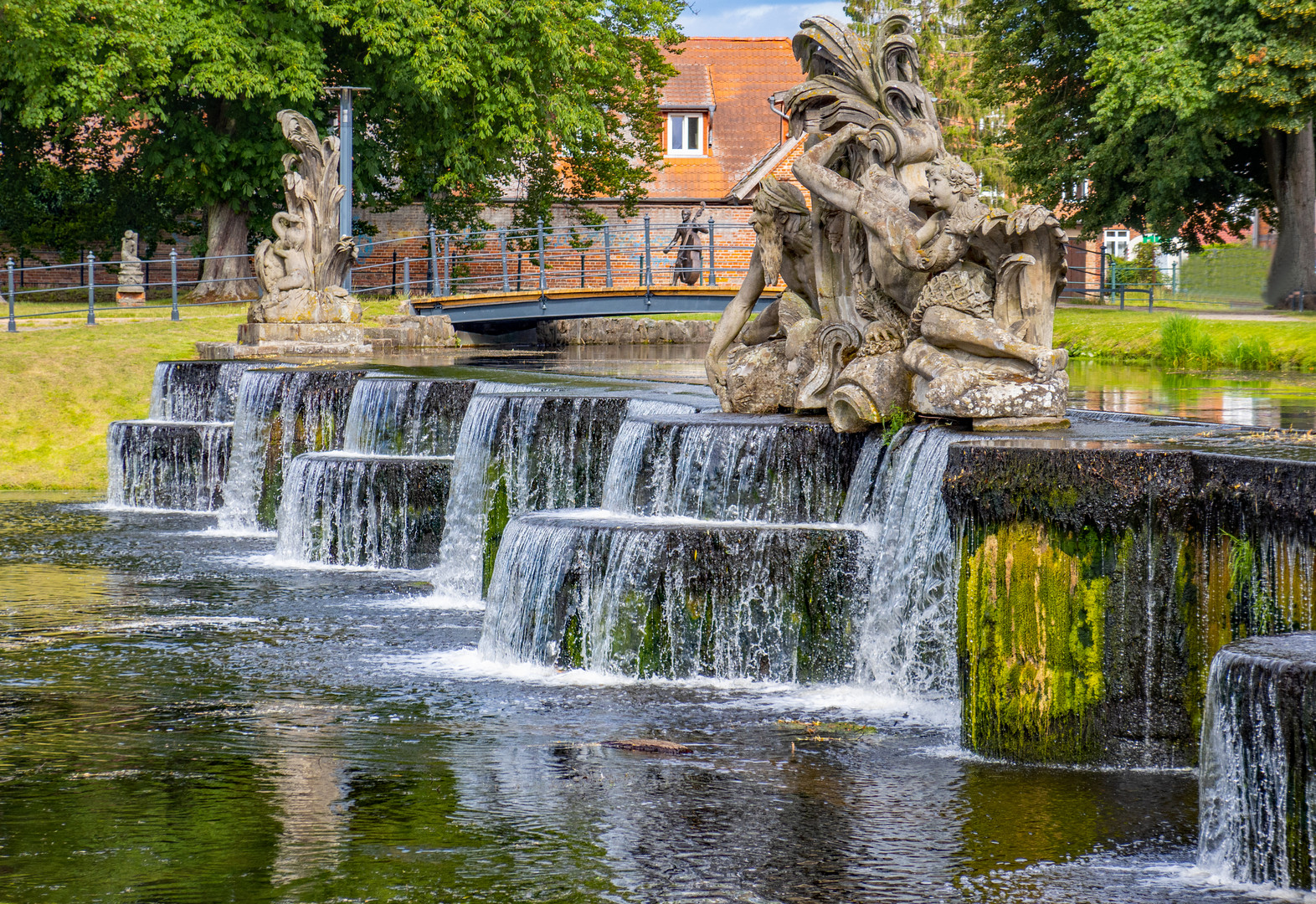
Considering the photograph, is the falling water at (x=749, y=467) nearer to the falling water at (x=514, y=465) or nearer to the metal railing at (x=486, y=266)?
the falling water at (x=514, y=465)

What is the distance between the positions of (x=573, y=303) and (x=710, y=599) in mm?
20708

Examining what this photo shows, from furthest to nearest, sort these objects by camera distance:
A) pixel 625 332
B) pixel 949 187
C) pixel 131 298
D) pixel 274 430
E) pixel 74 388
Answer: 1. pixel 625 332
2. pixel 131 298
3. pixel 74 388
4. pixel 274 430
5. pixel 949 187

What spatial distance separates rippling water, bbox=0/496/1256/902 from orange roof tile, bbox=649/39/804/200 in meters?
36.6

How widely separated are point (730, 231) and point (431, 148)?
13018 millimetres

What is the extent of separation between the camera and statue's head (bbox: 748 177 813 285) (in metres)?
12.9

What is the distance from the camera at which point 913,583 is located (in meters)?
10.2

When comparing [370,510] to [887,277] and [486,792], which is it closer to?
[887,277]

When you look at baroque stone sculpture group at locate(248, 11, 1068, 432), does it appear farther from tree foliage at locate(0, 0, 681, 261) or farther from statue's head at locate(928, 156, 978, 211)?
tree foliage at locate(0, 0, 681, 261)

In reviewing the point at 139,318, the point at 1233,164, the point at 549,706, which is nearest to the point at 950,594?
the point at 549,706

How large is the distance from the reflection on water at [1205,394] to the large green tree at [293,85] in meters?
16.6

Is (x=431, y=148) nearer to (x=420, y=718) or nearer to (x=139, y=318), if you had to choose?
(x=139, y=318)

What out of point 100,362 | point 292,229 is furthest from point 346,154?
point 100,362

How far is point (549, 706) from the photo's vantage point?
9.87 meters

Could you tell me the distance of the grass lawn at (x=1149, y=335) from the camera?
22797 millimetres
